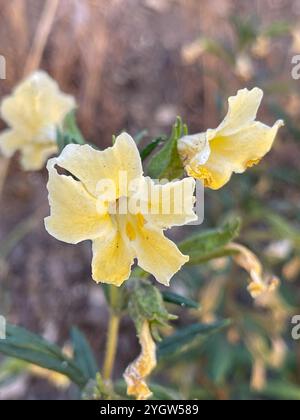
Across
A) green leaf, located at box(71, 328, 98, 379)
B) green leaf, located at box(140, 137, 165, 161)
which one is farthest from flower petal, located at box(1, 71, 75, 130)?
green leaf, located at box(71, 328, 98, 379)

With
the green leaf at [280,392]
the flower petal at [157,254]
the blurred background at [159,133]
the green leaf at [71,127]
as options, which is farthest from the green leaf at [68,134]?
the green leaf at [280,392]

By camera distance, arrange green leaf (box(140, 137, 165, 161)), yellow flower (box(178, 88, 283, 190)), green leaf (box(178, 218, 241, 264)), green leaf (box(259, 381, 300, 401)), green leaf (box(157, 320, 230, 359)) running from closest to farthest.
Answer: yellow flower (box(178, 88, 283, 190)) → green leaf (box(140, 137, 165, 161)) → green leaf (box(178, 218, 241, 264)) → green leaf (box(157, 320, 230, 359)) → green leaf (box(259, 381, 300, 401))

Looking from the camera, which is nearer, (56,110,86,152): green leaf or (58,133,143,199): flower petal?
(58,133,143,199): flower petal

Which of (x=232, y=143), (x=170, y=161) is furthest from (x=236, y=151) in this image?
(x=170, y=161)

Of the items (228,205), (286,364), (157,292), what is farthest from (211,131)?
(286,364)

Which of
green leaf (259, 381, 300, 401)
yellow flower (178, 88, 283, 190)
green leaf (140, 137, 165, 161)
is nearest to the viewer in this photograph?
yellow flower (178, 88, 283, 190)

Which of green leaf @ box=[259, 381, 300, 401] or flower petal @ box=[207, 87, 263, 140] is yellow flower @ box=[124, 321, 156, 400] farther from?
green leaf @ box=[259, 381, 300, 401]

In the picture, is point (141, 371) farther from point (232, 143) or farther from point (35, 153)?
point (35, 153)
